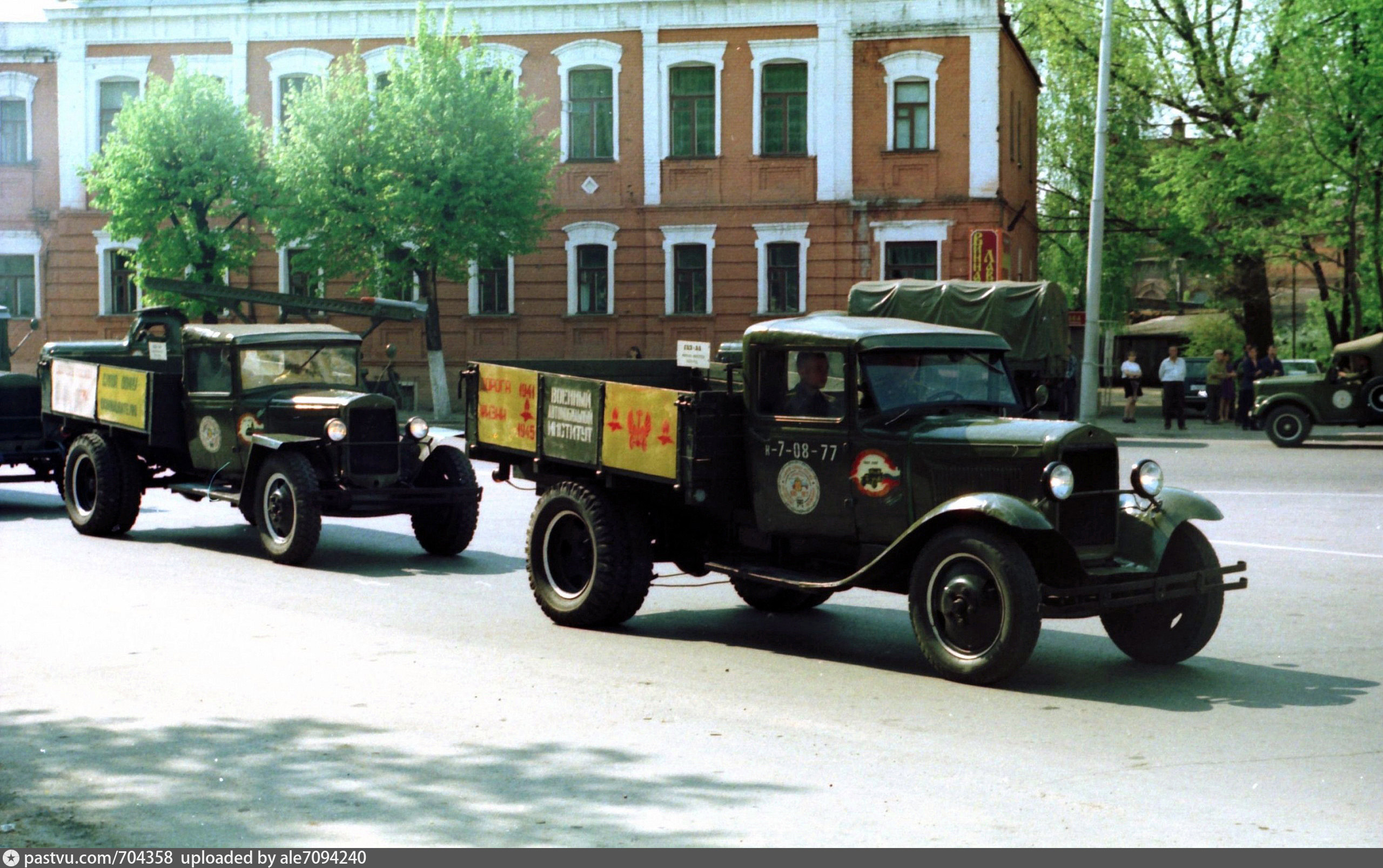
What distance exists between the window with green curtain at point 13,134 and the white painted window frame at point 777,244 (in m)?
19.3

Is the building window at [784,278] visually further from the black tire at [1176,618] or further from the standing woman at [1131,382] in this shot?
the black tire at [1176,618]

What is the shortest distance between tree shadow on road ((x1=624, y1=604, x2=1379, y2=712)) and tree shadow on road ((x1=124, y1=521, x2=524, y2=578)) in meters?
2.88

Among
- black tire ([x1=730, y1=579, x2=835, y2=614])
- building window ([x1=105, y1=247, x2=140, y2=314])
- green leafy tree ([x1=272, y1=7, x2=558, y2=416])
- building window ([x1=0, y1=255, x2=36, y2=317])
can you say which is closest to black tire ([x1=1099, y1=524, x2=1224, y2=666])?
black tire ([x1=730, y1=579, x2=835, y2=614])

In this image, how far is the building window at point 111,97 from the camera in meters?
42.8

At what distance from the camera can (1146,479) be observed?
8.79 metres

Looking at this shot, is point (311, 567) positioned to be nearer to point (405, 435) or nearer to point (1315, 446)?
point (405, 435)

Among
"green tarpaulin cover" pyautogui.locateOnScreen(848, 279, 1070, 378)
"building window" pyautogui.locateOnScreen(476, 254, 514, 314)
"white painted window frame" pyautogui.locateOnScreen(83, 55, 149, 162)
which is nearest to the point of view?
"green tarpaulin cover" pyautogui.locateOnScreen(848, 279, 1070, 378)

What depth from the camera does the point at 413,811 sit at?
19.7 feet

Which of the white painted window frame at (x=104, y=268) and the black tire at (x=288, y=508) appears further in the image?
the white painted window frame at (x=104, y=268)

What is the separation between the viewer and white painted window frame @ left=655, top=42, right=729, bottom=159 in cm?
3959

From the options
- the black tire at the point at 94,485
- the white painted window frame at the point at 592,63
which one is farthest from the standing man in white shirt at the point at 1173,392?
the black tire at the point at 94,485

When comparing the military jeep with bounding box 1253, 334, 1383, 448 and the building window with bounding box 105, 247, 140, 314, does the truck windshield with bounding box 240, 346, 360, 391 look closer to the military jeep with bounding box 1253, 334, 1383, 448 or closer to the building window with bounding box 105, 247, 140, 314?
the military jeep with bounding box 1253, 334, 1383, 448

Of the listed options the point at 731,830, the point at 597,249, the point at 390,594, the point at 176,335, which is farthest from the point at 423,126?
the point at 731,830

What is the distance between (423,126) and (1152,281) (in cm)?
5539
